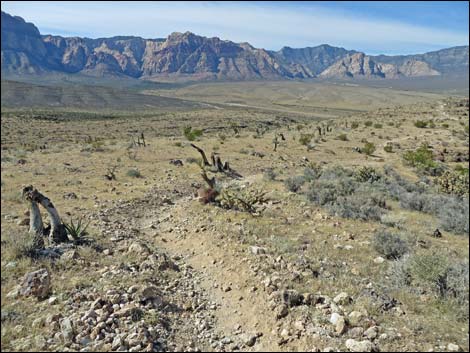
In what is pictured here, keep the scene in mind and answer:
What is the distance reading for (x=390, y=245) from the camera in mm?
8102

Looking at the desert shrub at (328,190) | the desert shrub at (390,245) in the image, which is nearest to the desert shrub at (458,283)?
the desert shrub at (390,245)

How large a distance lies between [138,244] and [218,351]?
341cm

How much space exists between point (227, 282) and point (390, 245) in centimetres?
373

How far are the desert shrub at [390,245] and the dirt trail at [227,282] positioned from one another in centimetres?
303

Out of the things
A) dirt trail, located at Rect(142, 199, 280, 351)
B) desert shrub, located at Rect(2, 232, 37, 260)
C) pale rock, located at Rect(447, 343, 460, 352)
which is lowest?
dirt trail, located at Rect(142, 199, 280, 351)

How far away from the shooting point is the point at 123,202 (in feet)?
39.2

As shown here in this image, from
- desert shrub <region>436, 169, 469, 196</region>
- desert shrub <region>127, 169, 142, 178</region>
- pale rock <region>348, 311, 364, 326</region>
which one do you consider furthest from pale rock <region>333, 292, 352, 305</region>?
desert shrub <region>127, 169, 142, 178</region>

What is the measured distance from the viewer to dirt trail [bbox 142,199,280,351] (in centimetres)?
551

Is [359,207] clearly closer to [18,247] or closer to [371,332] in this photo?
[371,332]

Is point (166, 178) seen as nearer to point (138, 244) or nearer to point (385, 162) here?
point (138, 244)

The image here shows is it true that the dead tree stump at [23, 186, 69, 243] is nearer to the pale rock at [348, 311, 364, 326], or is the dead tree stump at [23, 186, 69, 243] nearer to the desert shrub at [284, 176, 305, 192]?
the pale rock at [348, 311, 364, 326]

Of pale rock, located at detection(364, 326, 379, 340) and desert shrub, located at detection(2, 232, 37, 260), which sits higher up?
desert shrub, located at detection(2, 232, 37, 260)

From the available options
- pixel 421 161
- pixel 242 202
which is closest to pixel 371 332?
pixel 242 202

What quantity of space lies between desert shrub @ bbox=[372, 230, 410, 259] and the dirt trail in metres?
3.03
